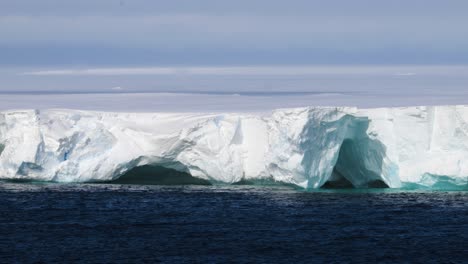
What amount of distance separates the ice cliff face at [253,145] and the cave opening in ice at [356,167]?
1.3 inches

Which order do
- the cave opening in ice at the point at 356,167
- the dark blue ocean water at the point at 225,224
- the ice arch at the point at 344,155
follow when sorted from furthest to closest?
1. the cave opening in ice at the point at 356,167
2. the ice arch at the point at 344,155
3. the dark blue ocean water at the point at 225,224

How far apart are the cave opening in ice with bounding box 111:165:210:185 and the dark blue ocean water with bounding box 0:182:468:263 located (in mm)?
966

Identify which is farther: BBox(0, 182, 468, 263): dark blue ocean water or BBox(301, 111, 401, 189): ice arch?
BBox(301, 111, 401, 189): ice arch

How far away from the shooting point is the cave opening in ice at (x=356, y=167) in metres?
36.8

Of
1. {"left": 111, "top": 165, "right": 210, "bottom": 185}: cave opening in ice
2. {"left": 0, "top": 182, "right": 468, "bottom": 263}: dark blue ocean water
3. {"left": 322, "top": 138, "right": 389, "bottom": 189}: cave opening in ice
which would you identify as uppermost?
{"left": 322, "top": 138, "right": 389, "bottom": 189}: cave opening in ice

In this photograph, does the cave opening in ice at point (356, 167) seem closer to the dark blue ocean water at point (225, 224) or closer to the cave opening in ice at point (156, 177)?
the dark blue ocean water at point (225, 224)

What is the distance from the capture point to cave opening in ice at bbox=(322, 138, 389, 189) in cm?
3681

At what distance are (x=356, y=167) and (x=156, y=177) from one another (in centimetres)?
717

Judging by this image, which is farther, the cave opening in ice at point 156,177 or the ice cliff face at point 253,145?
the cave opening in ice at point 156,177

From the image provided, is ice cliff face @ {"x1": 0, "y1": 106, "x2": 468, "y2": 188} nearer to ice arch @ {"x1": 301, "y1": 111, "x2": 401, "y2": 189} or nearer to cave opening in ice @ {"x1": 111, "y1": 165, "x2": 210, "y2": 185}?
ice arch @ {"x1": 301, "y1": 111, "x2": 401, "y2": 189}

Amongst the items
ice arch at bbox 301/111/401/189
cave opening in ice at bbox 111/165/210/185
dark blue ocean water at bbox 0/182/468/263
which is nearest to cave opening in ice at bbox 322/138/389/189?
ice arch at bbox 301/111/401/189

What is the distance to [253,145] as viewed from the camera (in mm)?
37031

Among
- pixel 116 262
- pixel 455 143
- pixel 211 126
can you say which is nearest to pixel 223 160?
pixel 211 126

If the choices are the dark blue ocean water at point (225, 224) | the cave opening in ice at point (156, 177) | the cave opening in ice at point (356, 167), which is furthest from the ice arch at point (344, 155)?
the cave opening in ice at point (156, 177)
